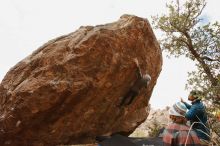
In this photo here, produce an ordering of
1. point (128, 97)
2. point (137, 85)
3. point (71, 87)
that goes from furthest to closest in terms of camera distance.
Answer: point (128, 97)
point (137, 85)
point (71, 87)

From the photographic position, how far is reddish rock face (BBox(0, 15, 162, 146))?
12867 mm

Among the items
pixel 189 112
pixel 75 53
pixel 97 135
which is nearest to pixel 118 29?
pixel 75 53

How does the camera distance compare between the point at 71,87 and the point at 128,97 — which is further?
the point at 128,97

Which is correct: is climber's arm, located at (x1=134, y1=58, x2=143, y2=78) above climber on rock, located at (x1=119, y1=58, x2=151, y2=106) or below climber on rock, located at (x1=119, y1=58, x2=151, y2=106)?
above

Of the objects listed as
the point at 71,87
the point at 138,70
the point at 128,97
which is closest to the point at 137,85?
the point at 138,70

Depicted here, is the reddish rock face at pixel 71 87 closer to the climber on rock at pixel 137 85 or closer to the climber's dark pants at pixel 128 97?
the climber on rock at pixel 137 85

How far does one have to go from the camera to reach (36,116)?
13.0 m

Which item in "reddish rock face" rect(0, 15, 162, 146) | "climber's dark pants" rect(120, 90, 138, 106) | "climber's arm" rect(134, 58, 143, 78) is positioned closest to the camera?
"reddish rock face" rect(0, 15, 162, 146)

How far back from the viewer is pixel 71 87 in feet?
42.4

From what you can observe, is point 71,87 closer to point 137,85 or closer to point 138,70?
point 137,85

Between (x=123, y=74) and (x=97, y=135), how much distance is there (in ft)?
9.23

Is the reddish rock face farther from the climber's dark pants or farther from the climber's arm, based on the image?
the climber's dark pants

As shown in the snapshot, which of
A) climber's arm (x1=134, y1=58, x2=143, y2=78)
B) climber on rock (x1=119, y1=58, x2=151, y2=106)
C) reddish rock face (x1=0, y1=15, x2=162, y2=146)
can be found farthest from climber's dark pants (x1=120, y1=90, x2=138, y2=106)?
climber's arm (x1=134, y1=58, x2=143, y2=78)

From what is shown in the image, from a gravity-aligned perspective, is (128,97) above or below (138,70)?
below
